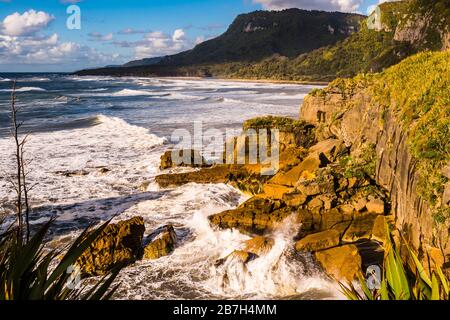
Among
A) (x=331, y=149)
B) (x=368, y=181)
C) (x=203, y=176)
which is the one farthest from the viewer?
(x=203, y=176)

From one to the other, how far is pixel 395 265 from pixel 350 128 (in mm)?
14083

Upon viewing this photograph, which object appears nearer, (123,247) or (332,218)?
(123,247)

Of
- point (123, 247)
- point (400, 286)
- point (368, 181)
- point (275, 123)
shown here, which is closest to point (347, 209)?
point (368, 181)

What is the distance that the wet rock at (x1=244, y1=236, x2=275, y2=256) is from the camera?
9945 millimetres

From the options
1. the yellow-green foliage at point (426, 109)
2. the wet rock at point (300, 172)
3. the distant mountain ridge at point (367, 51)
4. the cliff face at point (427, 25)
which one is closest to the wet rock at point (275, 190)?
the wet rock at point (300, 172)

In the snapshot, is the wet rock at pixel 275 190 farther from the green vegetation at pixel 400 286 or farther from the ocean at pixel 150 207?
the green vegetation at pixel 400 286

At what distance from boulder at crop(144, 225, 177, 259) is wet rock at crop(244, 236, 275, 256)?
2029 millimetres

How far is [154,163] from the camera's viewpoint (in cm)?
2036

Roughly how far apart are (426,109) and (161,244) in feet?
23.7

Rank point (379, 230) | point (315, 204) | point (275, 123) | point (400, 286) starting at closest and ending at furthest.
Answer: point (400, 286) → point (379, 230) → point (315, 204) → point (275, 123)

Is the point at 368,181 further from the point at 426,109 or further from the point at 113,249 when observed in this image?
the point at 113,249

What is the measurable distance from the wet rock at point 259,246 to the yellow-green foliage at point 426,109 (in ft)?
11.7

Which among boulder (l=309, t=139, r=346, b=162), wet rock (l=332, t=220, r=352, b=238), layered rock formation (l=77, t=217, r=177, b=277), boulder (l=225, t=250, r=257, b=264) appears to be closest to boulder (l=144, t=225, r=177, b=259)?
layered rock formation (l=77, t=217, r=177, b=277)

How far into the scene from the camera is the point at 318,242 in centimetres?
1007
